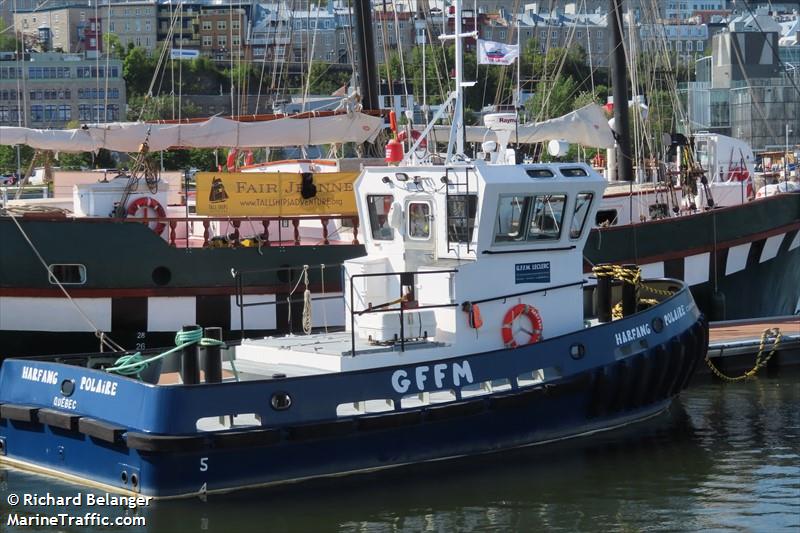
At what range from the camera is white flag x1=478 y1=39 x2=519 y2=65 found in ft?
57.7

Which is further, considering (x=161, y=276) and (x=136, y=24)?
(x=136, y=24)

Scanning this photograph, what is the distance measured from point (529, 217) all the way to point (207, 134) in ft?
21.8

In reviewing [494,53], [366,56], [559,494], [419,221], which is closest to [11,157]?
[366,56]

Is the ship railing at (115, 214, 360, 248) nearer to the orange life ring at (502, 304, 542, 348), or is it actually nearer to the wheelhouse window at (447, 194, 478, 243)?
the wheelhouse window at (447, 194, 478, 243)

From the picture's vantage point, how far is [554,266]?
51.4ft

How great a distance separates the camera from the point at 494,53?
17844mm

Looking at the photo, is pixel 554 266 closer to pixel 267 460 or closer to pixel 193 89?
pixel 267 460

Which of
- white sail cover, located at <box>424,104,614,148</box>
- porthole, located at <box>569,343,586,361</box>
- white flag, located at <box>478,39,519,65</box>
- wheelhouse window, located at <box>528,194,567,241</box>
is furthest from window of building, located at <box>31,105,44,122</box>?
porthole, located at <box>569,343,586,361</box>

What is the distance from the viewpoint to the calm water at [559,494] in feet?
42.3

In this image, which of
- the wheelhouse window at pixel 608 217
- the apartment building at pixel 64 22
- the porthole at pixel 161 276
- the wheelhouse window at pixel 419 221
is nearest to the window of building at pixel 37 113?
the apartment building at pixel 64 22

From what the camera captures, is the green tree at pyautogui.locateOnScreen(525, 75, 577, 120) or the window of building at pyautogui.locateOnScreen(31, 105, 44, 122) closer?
the green tree at pyautogui.locateOnScreen(525, 75, 577, 120)

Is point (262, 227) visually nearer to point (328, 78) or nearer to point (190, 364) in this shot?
point (190, 364)

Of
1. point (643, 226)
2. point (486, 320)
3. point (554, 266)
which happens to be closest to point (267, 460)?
point (486, 320)

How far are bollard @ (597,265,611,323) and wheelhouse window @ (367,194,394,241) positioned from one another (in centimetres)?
277
